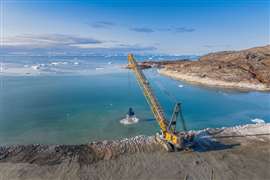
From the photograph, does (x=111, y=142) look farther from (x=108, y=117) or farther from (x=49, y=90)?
(x=49, y=90)

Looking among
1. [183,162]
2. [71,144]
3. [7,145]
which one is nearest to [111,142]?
[71,144]

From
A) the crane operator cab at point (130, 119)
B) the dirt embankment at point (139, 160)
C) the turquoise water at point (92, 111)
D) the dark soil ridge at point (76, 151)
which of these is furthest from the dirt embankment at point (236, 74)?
the dark soil ridge at point (76, 151)

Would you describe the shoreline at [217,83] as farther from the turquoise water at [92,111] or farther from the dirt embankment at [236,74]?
the turquoise water at [92,111]

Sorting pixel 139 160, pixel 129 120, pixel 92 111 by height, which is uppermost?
pixel 92 111

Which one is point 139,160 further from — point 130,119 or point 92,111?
point 92,111

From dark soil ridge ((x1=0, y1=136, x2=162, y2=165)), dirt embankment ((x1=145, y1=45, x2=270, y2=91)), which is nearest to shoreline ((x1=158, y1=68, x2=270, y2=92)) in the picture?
dirt embankment ((x1=145, y1=45, x2=270, y2=91))

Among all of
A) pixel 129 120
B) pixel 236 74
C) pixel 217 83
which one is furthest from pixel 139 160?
pixel 236 74

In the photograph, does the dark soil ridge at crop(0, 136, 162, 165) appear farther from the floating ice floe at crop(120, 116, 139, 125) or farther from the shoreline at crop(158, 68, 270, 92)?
the shoreline at crop(158, 68, 270, 92)
